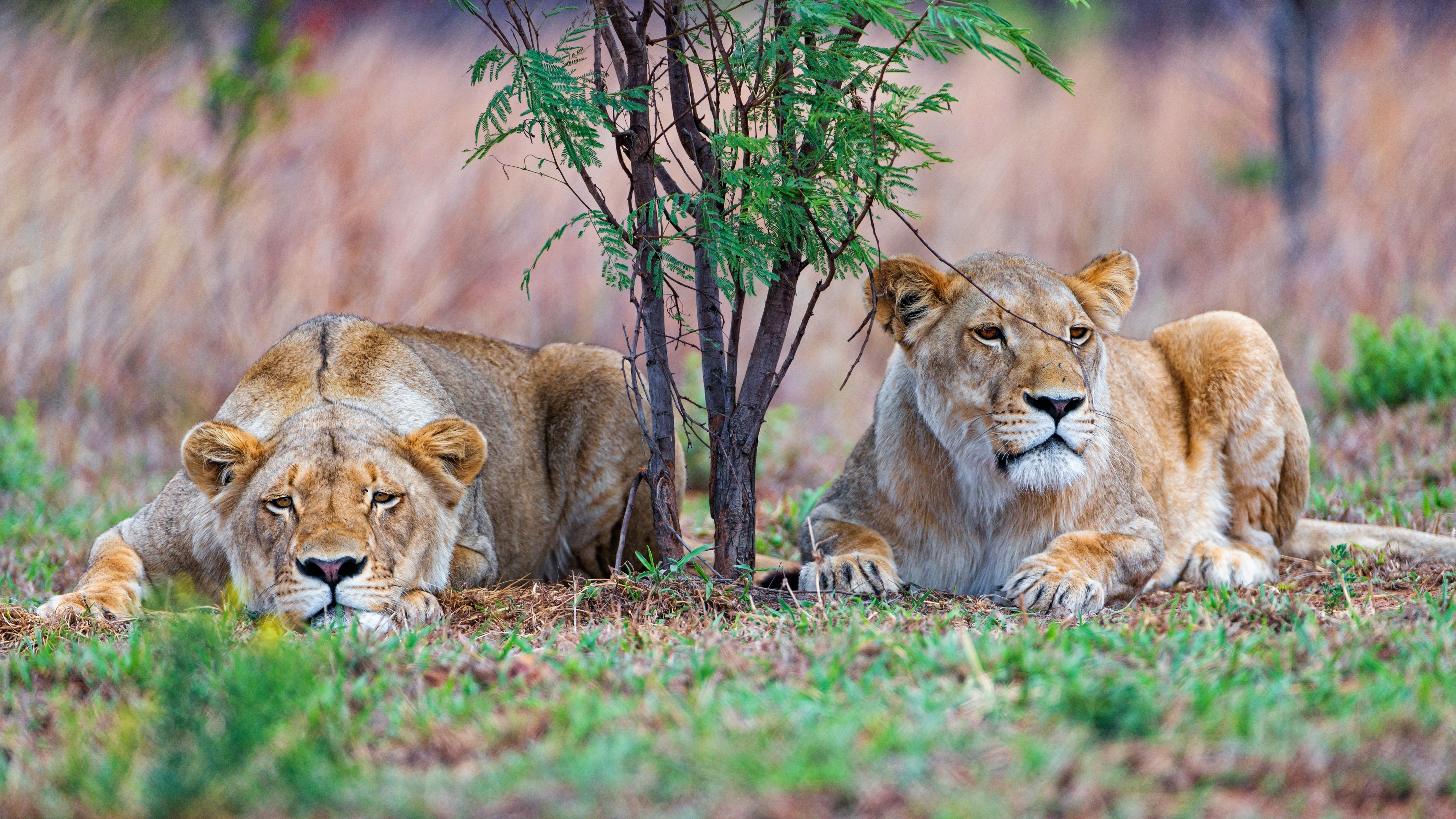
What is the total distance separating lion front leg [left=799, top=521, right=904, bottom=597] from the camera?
420cm

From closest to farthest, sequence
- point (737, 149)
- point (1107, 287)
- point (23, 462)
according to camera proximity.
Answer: point (737, 149) → point (1107, 287) → point (23, 462)

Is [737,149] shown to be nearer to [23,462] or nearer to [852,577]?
[852,577]

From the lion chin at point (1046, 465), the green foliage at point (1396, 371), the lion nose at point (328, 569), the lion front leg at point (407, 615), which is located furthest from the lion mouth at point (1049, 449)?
the green foliage at point (1396, 371)

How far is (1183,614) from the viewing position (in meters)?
3.76

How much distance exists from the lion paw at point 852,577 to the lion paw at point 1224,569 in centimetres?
132

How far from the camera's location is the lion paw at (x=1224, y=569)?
188 inches

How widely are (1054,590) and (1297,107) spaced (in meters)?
10.3

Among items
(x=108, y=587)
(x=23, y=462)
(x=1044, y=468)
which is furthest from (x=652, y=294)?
(x=23, y=462)

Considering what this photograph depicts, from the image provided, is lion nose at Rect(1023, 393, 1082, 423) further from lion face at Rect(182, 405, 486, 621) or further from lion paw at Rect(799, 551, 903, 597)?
lion face at Rect(182, 405, 486, 621)

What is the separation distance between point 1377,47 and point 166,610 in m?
14.7

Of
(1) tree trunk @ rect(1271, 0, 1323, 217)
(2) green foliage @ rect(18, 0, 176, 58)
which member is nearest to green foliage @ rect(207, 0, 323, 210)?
(2) green foliage @ rect(18, 0, 176, 58)

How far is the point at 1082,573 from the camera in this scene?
4133 mm

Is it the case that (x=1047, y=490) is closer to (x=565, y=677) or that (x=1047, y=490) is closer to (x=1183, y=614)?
(x=1183, y=614)

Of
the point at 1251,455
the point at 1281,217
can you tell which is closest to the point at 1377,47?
the point at 1281,217
